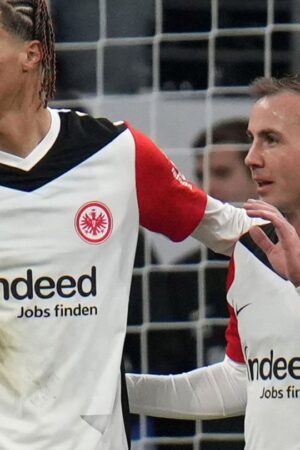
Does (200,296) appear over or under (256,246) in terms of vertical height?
under

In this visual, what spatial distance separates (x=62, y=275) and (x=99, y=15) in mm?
1170

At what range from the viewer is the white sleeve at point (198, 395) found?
2260mm

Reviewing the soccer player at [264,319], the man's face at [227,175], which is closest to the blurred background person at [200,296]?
the man's face at [227,175]

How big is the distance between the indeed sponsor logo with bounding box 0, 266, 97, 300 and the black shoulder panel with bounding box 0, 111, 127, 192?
0.14 m

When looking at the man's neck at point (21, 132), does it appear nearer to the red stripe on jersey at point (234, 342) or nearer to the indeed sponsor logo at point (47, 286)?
the indeed sponsor logo at point (47, 286)

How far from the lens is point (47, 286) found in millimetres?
2047

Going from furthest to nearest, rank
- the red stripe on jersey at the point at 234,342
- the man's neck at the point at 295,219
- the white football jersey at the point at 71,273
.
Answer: the red stripe on jersey at the point at 234,342
the man's neck at the point at 295,219
the white football jersey at the point at 71,273

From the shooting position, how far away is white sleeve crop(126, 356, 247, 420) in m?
2.26

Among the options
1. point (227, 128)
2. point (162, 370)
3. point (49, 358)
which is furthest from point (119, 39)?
point (49, 358)

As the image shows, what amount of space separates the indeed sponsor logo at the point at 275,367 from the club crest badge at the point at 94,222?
0.30 meters

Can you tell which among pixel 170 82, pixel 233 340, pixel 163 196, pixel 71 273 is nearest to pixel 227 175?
pixel 170 82

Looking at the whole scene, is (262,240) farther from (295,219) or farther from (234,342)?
(234,342)

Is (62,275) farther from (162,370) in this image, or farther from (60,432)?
(162,370)

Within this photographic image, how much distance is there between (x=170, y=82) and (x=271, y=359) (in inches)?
43.3
